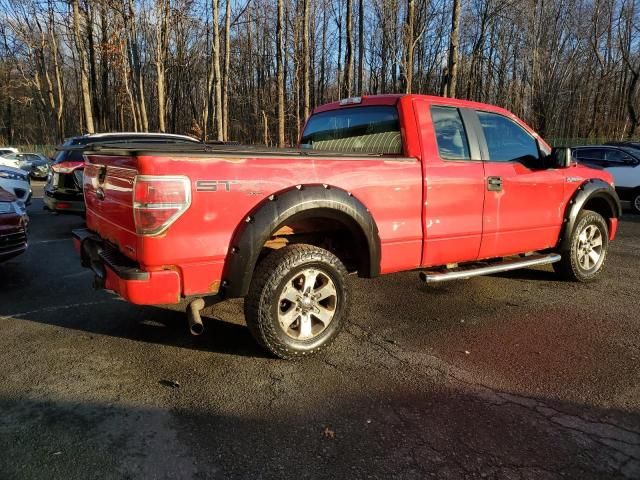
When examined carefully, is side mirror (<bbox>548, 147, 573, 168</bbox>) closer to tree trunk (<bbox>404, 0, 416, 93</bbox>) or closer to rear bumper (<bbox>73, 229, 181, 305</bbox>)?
rear bumper (<bbox>73, 229, 181, 305</bbox>)

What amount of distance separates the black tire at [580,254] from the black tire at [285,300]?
3195mm

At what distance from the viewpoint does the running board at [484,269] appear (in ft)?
14.0

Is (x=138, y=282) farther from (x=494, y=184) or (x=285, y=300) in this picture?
(x=494, y=184)

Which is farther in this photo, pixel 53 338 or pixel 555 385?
pixel 53 338

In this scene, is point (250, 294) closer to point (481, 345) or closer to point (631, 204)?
point (481, 345)

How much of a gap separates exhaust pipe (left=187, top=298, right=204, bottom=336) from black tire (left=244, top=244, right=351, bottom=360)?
12.7 inches

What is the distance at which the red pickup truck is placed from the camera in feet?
10.1

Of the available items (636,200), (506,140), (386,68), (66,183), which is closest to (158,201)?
(506,140)

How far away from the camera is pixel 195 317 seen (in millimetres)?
3305

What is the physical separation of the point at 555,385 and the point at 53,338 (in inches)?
155

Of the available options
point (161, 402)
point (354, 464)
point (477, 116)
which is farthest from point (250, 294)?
point (477, 116)

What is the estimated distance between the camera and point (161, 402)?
3.01 m

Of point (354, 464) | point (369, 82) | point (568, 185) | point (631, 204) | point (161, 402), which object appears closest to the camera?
point (354, 464)

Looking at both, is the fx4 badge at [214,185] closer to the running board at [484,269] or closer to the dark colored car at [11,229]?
the running board at [484,269]
